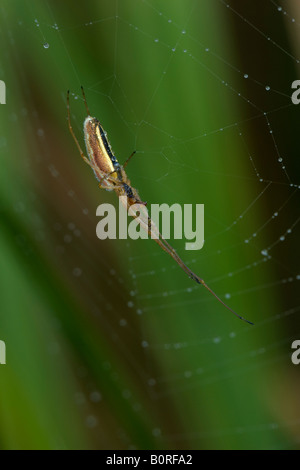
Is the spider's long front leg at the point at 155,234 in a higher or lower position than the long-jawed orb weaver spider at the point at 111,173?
lower

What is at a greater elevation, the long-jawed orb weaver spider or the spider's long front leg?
the long-jawed orb weaver spider

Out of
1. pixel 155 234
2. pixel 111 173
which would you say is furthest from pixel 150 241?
pixel 111 173

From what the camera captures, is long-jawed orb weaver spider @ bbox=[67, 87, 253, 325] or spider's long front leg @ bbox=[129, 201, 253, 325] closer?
long-jawed orb weaver spider @ bbox=[67, 87, 253, 325]

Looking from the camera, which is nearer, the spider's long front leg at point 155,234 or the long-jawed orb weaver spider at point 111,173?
the long-jawed orb weaver spider at point 111,173

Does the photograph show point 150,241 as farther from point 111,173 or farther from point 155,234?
point 111,173

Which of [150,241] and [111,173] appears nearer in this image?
[111,173]
